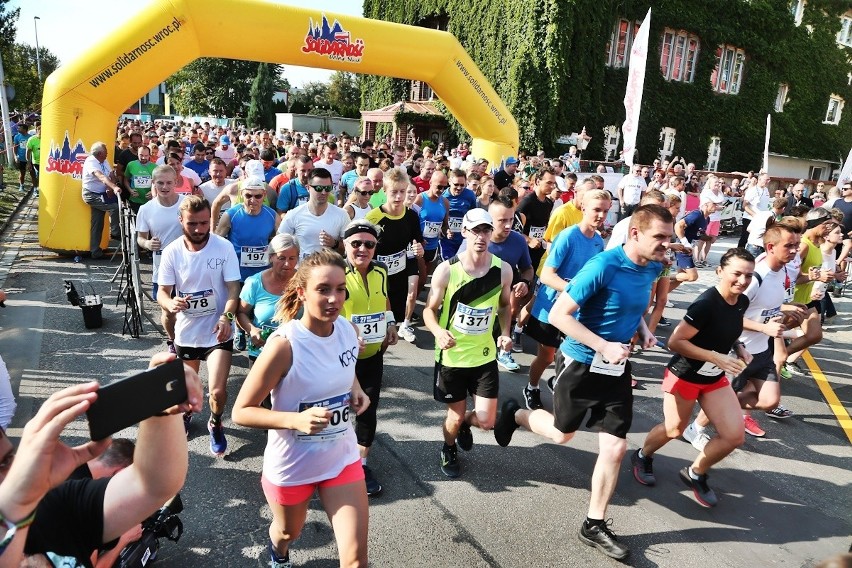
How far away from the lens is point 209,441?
4.28 m

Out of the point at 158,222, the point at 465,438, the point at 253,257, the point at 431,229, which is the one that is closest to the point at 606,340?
the point at 465,438

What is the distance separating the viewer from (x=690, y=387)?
3783 millimetres

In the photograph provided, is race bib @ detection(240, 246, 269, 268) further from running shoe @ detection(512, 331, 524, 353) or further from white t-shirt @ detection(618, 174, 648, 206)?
white t-shirt @ detection(618, 174, 648, 206)

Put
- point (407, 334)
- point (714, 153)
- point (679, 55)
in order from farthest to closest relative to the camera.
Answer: point (714, 153) < point (679, 55) < point (407, 334)

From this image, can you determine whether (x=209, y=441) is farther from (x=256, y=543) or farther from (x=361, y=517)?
(x=361, y=517)

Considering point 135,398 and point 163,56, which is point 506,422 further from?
point 163,56

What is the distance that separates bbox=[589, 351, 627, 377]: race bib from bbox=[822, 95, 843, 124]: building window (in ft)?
137

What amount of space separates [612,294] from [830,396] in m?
4.67

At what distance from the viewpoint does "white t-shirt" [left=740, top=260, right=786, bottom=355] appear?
456 centimetres

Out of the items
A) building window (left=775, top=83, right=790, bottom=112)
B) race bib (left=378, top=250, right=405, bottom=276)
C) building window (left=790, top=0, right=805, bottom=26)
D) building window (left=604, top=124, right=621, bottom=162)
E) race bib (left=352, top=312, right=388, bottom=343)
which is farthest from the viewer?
building window (left=775, top=83, right=790, bottom=112)

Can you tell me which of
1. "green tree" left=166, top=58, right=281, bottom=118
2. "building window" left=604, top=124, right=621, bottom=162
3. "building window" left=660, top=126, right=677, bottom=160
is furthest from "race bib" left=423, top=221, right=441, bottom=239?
"green tree" left=166, top=58, right=281, bottom=118

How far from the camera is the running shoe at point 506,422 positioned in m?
3.98

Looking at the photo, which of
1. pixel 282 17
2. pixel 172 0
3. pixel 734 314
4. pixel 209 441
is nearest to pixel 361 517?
pixel 209 441

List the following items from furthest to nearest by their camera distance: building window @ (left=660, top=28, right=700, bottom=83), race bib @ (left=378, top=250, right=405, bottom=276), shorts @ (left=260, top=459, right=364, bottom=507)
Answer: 1. building window @ (left=660, top=28, right=700, bottom=83)
2. race bib @ (left=378, top=250, right=405, bottom=276)
3. shorts @ (left=260, top=459, right=364, bottom=507)
